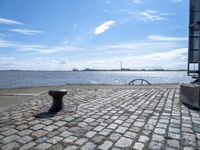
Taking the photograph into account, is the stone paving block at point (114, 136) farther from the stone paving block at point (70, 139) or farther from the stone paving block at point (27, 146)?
the stone paving block at point (27, 146)

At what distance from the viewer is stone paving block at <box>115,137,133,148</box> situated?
3.54 metres

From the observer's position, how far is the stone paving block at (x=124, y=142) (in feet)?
11.6

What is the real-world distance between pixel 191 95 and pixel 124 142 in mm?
4529

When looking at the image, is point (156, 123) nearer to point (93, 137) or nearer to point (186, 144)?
point (186, 144)

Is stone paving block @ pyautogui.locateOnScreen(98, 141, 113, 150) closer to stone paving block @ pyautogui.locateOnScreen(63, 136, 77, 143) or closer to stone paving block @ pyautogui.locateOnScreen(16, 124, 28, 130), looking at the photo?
stone paving block @ pyautogui.locateOnScreen(63, 136, 77, 143)

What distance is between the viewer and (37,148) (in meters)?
3.44

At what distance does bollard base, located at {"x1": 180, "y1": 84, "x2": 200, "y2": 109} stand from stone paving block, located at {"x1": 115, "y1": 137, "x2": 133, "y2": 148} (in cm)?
400

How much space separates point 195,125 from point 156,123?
940 mm

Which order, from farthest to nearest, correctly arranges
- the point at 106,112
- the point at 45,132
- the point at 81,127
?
the point at 106,112 < the point at 81,127 < the point at 45,132

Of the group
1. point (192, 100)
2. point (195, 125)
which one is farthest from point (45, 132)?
point (192, 100)

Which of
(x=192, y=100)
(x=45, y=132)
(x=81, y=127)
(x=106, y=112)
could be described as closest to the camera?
(x=45, y=132)

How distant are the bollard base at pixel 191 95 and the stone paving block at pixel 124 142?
4.00m

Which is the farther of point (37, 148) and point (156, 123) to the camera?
point (156, 123)

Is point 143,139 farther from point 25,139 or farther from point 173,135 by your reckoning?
point 25,139
